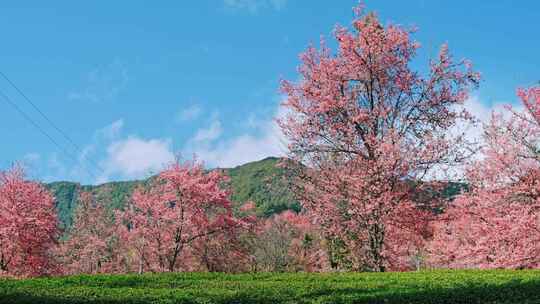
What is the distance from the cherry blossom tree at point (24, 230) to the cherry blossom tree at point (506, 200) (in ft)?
56.9

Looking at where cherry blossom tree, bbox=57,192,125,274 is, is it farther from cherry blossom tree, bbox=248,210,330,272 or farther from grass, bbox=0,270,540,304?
grass, bbox=0,270,540,304

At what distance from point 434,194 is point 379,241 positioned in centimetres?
270

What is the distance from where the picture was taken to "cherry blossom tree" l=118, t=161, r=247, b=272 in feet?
83.5

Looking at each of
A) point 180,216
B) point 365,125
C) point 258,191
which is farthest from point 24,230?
point 258,191

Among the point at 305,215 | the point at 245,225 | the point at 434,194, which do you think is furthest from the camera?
the point at 245,225

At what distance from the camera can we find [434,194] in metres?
19.2

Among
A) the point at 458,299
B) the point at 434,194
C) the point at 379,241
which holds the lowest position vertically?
the point at 458,299

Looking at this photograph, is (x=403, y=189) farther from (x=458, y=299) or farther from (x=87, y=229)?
(x=87, y=229)

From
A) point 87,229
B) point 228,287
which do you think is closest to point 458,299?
point 228,287

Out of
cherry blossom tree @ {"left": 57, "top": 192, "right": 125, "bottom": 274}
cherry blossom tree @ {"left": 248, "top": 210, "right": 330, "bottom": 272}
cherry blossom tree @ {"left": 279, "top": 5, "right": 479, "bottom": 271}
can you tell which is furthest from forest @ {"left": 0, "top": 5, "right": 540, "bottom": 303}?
cherry blossom tree @ {"left": 248, "top": 210, "right": 330, "bottom": 272}

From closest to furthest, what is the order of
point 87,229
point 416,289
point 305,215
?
point 416,289, point 305,215, point 87,229

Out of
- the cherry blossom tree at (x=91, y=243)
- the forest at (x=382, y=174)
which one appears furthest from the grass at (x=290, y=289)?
the cherry blossom tree at (x=91, y=243)

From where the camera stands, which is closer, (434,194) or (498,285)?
(498,285)

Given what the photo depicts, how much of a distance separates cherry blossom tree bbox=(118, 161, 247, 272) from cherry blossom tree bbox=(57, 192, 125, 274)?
385 inches
